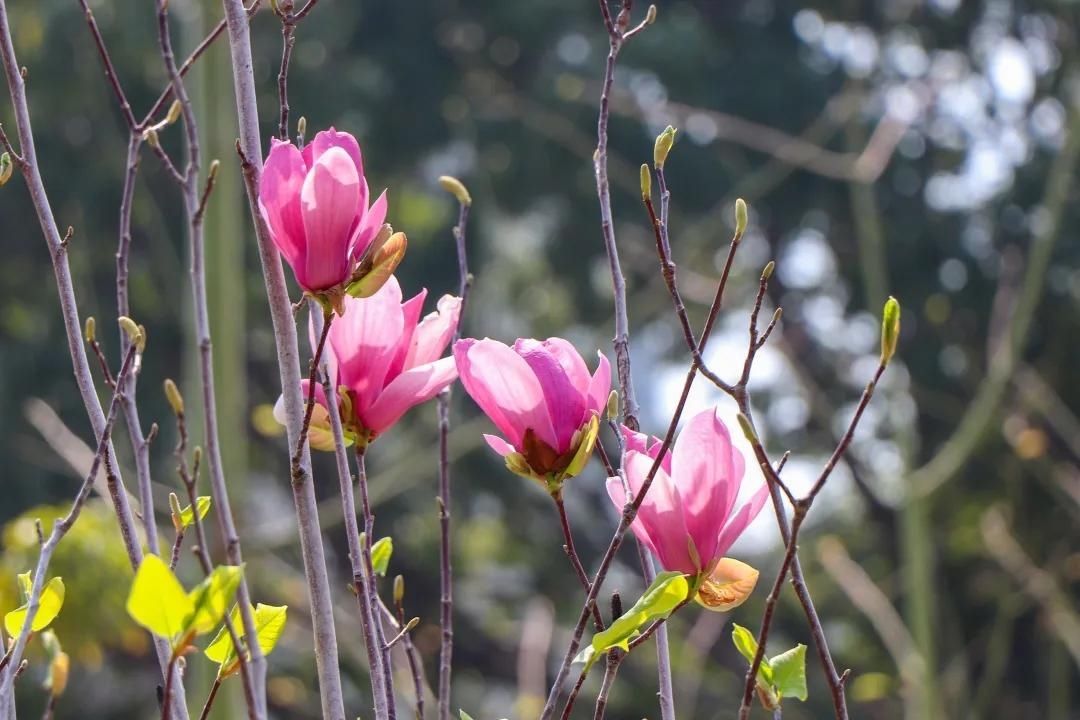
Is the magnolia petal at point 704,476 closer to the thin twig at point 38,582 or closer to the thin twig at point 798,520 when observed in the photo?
the thin twig at point 798,520

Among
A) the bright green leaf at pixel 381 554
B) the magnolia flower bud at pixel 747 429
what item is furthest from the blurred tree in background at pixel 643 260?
the magnolia flower bud at pixel 747 429

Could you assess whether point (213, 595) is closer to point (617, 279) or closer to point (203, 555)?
point (203, 555)

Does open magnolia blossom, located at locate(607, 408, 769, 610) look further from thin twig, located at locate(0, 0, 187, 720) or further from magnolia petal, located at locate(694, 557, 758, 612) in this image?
A: thin twig, located at locate(0, 0, 187, 720)

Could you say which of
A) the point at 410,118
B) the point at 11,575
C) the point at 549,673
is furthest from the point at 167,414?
the point at 11,575

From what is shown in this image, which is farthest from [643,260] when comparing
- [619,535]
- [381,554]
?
[619,535]

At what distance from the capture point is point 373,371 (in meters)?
0.49

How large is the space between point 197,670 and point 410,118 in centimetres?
298

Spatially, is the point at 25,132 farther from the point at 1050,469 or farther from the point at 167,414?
the point at 167,414

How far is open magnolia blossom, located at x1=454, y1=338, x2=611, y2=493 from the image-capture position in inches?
18.3

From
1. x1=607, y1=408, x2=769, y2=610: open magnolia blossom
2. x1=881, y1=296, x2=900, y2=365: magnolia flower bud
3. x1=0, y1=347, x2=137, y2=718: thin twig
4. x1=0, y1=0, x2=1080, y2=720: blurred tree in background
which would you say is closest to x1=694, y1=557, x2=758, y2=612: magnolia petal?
x1=607, y1=408, x2=769, y2=610: open magnolia blossom

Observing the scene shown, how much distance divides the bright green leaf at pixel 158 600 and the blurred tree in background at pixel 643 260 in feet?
11.3

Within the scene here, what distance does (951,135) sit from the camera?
5.22 meters

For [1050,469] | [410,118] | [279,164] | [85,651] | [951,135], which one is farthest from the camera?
[951,135]

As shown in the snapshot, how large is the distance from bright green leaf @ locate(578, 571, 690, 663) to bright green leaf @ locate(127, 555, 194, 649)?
0.13 m
